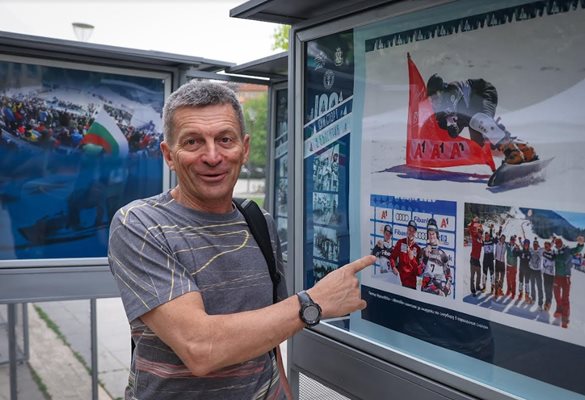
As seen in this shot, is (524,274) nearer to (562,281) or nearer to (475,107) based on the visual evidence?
(562,281)

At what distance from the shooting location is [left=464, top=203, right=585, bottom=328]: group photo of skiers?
5.46 ft

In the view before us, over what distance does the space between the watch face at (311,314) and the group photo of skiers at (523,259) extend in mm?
510

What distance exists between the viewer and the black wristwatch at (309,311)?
6.00 ft

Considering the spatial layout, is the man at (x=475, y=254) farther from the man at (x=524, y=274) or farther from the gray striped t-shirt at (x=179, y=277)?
the gray striped t-shirt at (x=179, y=277)

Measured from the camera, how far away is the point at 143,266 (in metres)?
1.84

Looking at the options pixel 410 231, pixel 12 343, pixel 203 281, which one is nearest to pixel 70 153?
pixel 12 343

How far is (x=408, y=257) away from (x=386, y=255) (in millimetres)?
110

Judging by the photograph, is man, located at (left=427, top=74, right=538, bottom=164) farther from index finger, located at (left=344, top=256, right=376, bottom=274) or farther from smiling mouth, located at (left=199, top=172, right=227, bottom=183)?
smiling mouth, located at (left=199, top=172, right=227, bottom=183)

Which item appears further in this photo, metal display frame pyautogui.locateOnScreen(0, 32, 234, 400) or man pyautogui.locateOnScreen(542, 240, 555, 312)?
metal display frame pyautogui.locateOnScreen(0, 32, 234, 400)

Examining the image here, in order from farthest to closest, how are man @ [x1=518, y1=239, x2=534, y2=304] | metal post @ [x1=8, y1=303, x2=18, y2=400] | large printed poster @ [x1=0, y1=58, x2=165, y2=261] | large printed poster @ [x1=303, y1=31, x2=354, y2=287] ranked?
1. metal post @ [x1=8, y1=303, x2=18, y2=400]
2. large printed poster @ [x1=0, y1=58, x2=165, y2=261]
3. large printed poster @ [x1=303, y1=31, x2=354, y2=287]
4. man @ [x1=518, y1=239, x2=534, y2=304]

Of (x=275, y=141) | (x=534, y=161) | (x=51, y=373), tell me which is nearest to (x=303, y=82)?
(x=534, y=161)

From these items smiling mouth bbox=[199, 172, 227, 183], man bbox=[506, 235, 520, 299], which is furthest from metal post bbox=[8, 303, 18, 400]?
man bbox=[506, 235, 520, 299]

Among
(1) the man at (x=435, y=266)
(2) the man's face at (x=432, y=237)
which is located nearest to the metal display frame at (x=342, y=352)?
(1) the man at (x=435, y=266)

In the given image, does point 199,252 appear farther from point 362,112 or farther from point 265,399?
point 362,112
